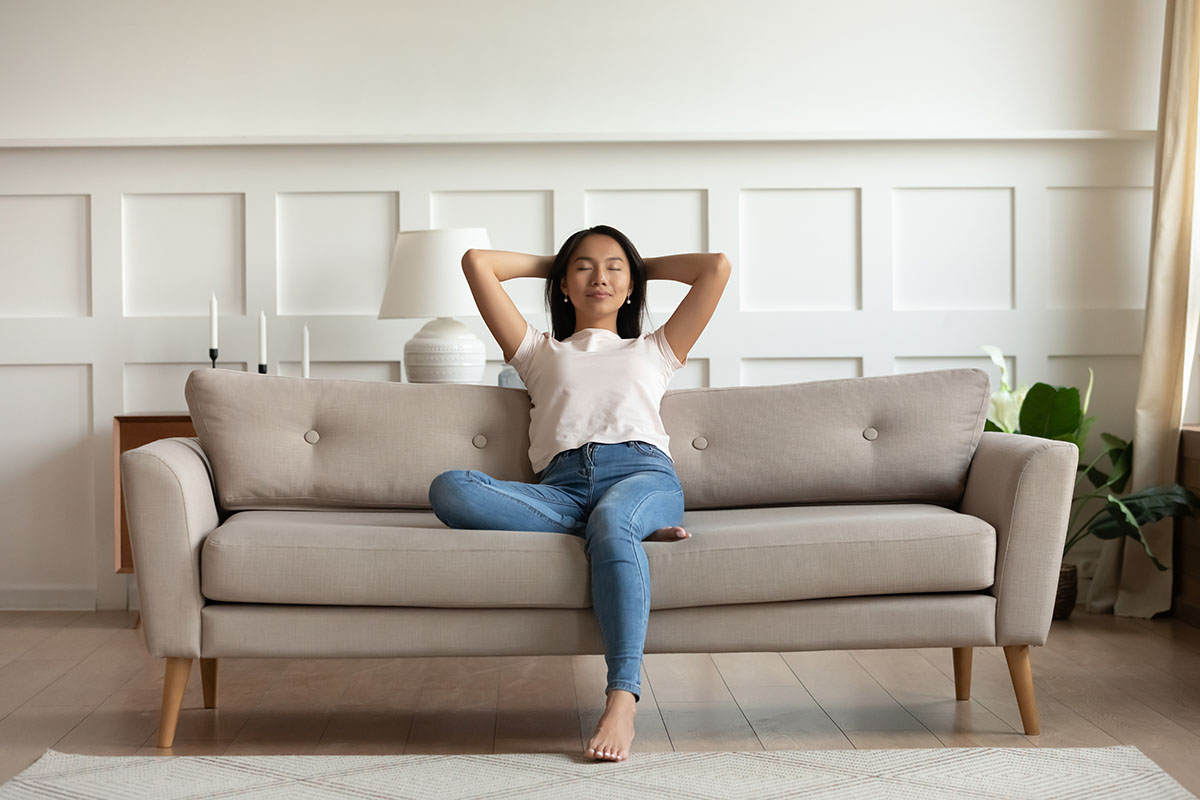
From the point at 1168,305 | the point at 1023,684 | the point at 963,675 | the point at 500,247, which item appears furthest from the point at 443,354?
the point at 1168,305

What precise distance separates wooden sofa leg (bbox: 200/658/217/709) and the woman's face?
1.11m

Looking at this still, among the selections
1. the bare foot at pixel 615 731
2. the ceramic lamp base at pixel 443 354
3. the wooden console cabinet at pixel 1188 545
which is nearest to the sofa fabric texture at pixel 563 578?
the bare foot at pixel 615 731

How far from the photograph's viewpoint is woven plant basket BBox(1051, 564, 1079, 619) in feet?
10.3

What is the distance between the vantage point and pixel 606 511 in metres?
1.99

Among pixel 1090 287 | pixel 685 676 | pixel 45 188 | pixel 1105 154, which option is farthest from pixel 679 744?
pixel 45 188

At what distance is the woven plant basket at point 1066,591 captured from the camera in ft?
10.3

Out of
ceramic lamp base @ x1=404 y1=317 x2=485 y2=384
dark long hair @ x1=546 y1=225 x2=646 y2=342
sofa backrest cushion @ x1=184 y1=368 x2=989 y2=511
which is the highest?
dark long hair @ x1=546 y1=225 x2=646 y2=342

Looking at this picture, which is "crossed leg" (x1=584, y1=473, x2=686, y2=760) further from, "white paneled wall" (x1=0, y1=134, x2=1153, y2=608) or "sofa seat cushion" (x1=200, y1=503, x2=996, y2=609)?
"white paneled wall" (x1=0, y1=134, x2=1153, y2=608)

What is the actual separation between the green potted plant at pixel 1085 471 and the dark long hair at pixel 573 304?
121 cm

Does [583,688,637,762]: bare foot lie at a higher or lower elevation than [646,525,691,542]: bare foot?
lower

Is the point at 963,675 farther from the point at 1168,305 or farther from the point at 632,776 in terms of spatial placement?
the point at 1168,305

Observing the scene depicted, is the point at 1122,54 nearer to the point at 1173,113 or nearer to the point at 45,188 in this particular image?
the point at 1173,113

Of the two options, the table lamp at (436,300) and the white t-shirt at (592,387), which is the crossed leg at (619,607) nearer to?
the white t-shirt at (592,387)

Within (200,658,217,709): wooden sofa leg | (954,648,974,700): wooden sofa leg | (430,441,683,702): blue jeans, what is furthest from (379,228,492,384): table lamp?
(954,648,974,700): wooden sofa leg
